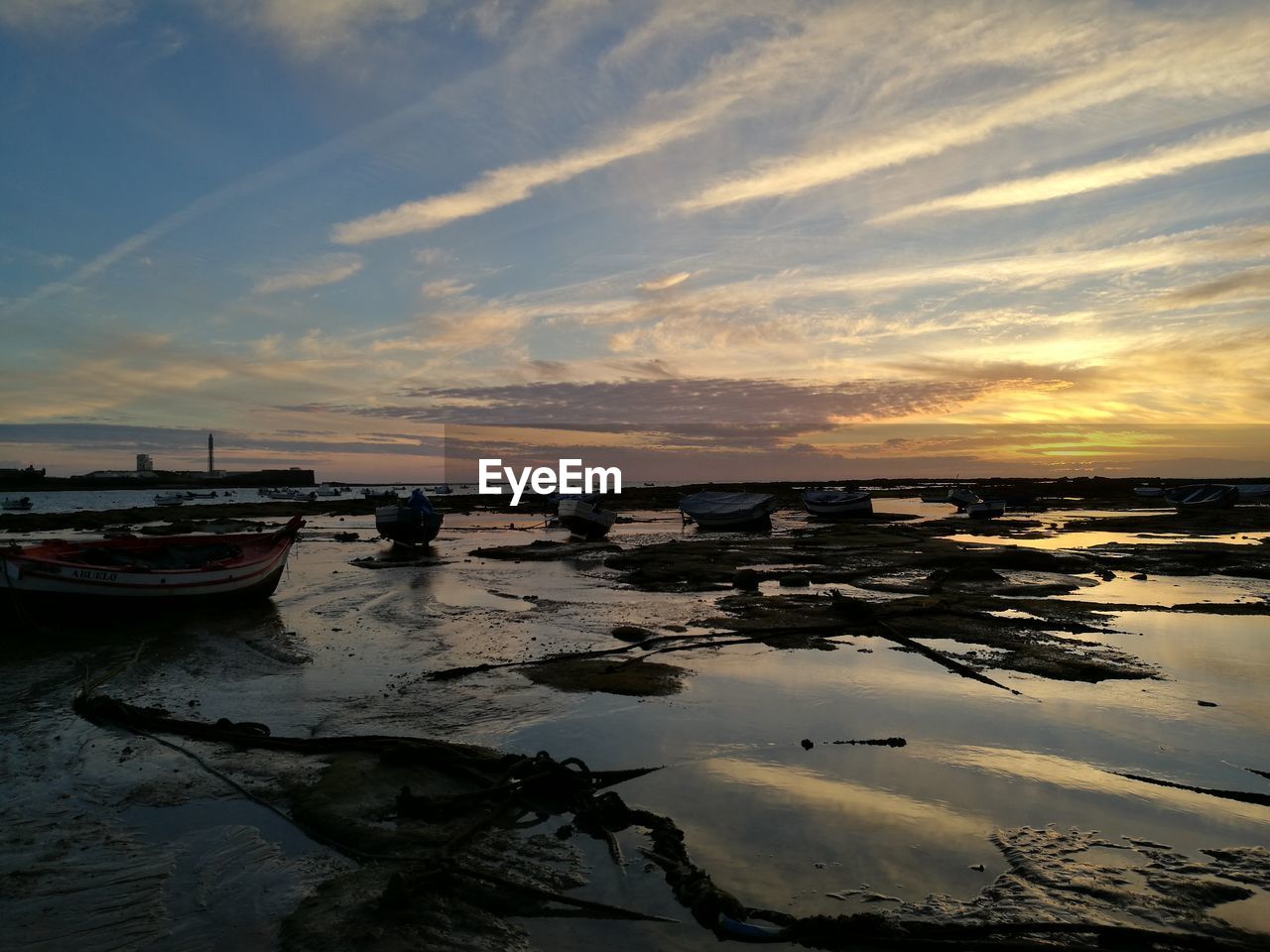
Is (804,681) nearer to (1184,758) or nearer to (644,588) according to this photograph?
(1184,758)

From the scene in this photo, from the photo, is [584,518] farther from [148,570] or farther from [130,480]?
[130,480]

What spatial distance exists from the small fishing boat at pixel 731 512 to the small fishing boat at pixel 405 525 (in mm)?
19010

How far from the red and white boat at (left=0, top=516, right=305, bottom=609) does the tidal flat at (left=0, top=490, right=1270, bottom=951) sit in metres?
0.78

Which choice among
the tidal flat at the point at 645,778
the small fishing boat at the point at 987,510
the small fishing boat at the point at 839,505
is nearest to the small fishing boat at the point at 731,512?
the small fishing boat at the point at 839,505

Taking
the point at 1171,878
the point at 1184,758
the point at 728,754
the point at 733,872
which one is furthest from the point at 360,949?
the point at 1184,758

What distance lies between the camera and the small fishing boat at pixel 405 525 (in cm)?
3691

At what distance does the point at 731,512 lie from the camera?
49219 mm

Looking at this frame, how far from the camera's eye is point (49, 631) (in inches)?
646

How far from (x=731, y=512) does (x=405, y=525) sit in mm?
21071

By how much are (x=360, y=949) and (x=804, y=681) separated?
850cm

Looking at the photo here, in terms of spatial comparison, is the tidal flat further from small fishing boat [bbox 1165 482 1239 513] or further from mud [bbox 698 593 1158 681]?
small fishing boat [bbox 1165 482 1239 513]

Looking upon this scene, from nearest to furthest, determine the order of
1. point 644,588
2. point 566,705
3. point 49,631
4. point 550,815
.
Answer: point 550,815 → point 566,705 → point 49,631 → point 644,588

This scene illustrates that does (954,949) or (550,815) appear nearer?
(954,949)

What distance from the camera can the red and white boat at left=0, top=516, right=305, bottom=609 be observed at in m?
16.2
